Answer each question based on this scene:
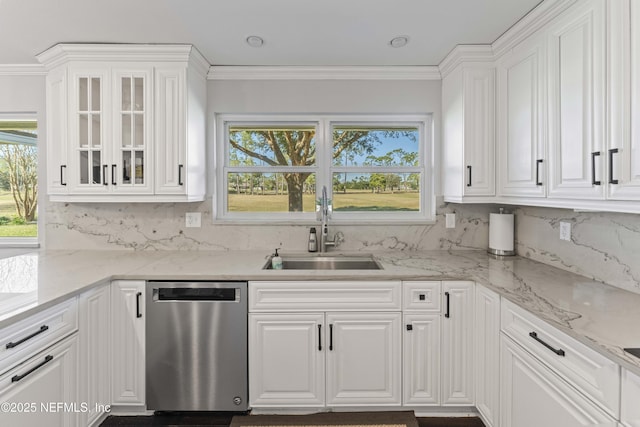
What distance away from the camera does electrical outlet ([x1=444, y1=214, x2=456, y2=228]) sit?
8.94 ft

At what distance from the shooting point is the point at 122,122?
7.69 feet

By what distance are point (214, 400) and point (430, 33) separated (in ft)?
8.31

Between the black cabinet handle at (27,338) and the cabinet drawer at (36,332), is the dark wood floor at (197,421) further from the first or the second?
the black cabinet handle at (27,338)

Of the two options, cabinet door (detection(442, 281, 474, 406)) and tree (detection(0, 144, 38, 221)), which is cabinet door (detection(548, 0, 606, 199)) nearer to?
cabinet door (detection(442, 281, 474, 406))

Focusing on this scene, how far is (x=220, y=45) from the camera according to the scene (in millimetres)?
2273

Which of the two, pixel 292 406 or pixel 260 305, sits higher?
pixel 260 305

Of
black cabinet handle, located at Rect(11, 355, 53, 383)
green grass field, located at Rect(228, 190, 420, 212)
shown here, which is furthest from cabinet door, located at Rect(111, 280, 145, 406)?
green grass field, located at Rect(228, 190, 420, 212)

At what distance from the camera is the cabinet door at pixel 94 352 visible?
1.80 m

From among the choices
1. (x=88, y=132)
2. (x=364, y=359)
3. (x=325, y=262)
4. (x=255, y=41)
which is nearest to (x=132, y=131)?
(x=88, y=132)

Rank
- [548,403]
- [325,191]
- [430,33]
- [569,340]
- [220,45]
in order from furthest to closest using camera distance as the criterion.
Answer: [325,191] → [220,45] → [430,33] → [548,403] → [569,340]

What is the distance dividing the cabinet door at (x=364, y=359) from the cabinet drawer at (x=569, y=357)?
25.0 inches

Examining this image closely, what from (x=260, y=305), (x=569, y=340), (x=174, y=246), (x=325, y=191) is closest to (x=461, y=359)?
(x=569, y=340)

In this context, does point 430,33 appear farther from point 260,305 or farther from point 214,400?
point 214,400

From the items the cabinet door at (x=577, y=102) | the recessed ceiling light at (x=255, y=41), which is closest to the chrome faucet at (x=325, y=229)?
the recessed ceiling light at (x=255, y=41)
